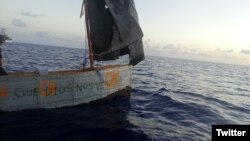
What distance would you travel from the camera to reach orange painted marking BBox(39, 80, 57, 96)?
587 inches

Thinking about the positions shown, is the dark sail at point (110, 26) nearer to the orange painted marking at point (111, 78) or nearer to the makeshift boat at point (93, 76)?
the makeshift boat at point (93, 76)

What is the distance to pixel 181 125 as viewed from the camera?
1669cm

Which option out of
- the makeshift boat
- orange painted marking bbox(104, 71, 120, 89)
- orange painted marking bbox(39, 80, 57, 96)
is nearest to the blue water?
the makeshift boat

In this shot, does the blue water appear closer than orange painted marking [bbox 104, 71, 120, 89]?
Yes

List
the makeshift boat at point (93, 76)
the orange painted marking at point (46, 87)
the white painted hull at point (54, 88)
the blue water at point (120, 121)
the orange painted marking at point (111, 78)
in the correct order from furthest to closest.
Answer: the orange painted marking at point (111, 78), the orange painted marking at point (46, 87), the makeshift boat at point (93, 76), the white painted hull at point (54, 88), the blue water at point (120, 121)

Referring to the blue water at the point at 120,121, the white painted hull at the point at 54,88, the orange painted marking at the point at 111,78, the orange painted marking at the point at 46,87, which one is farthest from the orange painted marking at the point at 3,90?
the orange painted marking at the point at 111,78

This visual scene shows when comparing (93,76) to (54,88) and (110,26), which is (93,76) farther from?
(110,26)

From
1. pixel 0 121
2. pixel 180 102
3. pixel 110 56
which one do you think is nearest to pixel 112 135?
pixel 0 121

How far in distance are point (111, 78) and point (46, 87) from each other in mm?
5993

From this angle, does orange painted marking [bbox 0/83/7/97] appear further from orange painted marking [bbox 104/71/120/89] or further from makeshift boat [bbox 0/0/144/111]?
orange painted marking [bbox 104/71/120/89]

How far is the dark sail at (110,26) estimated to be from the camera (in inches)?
747

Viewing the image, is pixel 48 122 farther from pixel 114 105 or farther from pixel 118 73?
pixel 118 73

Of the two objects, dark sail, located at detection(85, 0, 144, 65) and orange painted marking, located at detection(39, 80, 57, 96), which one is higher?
dark sail, located at detection(85, 0, 144, 65)

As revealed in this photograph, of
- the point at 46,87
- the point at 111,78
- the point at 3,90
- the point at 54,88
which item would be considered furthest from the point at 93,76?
the point at 3,90
